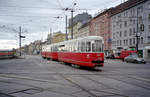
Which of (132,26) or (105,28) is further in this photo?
(105,28)

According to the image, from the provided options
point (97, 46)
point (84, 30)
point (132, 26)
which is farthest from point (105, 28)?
point (97, 46)

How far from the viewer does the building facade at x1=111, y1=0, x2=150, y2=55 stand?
1704 inches

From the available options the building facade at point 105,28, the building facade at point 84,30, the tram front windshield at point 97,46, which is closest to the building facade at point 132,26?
the building facade at point 105,28

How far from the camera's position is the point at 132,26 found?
48.5 metres

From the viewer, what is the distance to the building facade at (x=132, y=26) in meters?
43.3

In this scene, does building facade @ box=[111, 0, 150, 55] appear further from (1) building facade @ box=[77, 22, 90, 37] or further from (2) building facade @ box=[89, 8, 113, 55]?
(1) building facade @ box=[77, 22, 90, 37]

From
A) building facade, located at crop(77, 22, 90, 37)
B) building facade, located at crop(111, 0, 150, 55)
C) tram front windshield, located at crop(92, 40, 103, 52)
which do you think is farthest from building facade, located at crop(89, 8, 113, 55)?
tram front windshield, located at crop(92, 40, 103, 52)

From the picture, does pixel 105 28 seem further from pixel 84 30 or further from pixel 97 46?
pixel 97 46

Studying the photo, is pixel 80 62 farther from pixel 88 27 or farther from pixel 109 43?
pixel 88 27

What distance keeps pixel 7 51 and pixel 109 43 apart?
31.5 meters

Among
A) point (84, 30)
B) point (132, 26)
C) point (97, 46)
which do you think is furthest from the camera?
point (84, 30)

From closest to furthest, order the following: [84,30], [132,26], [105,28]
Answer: [132,26], [105,28], [84,30]

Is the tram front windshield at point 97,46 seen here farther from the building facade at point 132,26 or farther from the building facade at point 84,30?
the building facade at point 84,30

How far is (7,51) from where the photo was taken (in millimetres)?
55000
